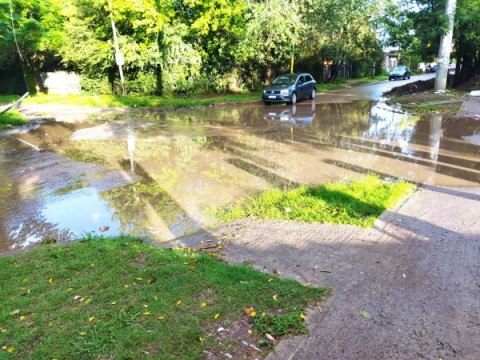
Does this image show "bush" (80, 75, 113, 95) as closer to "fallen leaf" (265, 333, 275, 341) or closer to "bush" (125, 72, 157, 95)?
"bush" (125, 72, 157, 95)

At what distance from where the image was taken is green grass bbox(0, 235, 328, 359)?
3012 millimetres

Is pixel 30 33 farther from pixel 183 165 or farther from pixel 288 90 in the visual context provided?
pixel 183 165

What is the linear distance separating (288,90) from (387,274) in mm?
18048

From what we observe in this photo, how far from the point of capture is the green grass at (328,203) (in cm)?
576

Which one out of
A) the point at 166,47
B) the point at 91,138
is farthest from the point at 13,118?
the point at 166,47

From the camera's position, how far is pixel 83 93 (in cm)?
2627

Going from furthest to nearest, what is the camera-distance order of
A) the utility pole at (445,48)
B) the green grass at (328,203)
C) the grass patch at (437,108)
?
the utility pole at (445,48) < the grass patch at (437,108) < the green grass at (328,203)

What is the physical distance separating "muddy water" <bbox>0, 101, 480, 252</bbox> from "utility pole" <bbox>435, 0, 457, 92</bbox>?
25.5 ft

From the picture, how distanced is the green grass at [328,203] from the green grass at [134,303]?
1.75 meters

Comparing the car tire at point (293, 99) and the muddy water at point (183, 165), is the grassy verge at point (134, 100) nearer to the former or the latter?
the car tire at point (293, 99)

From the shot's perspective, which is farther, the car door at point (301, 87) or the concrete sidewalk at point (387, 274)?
the car door at point (301, 87)

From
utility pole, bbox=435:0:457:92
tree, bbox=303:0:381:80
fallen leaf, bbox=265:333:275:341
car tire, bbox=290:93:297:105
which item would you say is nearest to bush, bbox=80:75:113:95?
car tire, bbox=290:93:297:105

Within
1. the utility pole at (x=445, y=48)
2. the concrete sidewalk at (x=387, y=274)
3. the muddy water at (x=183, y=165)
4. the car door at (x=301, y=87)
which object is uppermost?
the utility pole at (x=445, y=48)

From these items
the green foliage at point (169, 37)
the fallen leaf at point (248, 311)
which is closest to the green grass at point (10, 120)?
the green foliage at point (169, 37)
